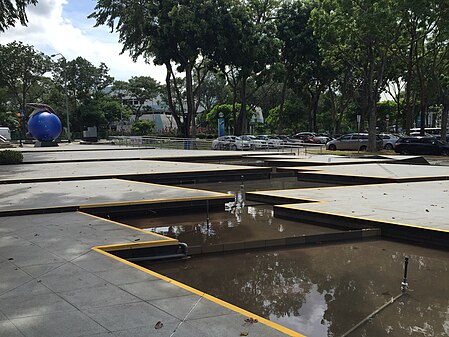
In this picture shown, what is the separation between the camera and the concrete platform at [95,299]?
389 centimetres

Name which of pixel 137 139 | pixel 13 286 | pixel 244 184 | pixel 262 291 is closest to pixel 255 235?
pixel 262 291

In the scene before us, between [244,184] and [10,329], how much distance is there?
13.0 m

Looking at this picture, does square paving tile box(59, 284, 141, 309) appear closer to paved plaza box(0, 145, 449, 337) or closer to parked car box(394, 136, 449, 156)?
paved plaza box(0, 145, 449, 337)

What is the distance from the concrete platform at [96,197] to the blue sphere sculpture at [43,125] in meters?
30.0

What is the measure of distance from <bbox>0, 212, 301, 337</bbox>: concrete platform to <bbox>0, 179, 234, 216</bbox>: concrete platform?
9.06 ft

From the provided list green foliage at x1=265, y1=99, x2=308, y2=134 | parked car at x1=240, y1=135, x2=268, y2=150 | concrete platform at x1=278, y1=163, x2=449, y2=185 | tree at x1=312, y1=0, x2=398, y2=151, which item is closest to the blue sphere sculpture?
parked car at x1=240, y1=135, x2=268, y2=150

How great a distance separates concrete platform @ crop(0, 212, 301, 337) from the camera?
3887mm

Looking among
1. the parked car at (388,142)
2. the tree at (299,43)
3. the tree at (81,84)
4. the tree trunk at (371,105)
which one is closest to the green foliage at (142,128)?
the tree at (81,84)

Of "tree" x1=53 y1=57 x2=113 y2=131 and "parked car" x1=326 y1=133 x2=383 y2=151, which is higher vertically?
"tree" x1=53 y1=57 x2=113 y2=131

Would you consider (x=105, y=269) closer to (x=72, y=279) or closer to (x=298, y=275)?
(x=72, y=279)

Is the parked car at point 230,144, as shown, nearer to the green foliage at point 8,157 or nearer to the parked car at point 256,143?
the parked car at point 256,143

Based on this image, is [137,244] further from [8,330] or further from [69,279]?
[8,330]

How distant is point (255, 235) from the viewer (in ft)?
28.9

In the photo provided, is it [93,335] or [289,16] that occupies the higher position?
[289,16]
